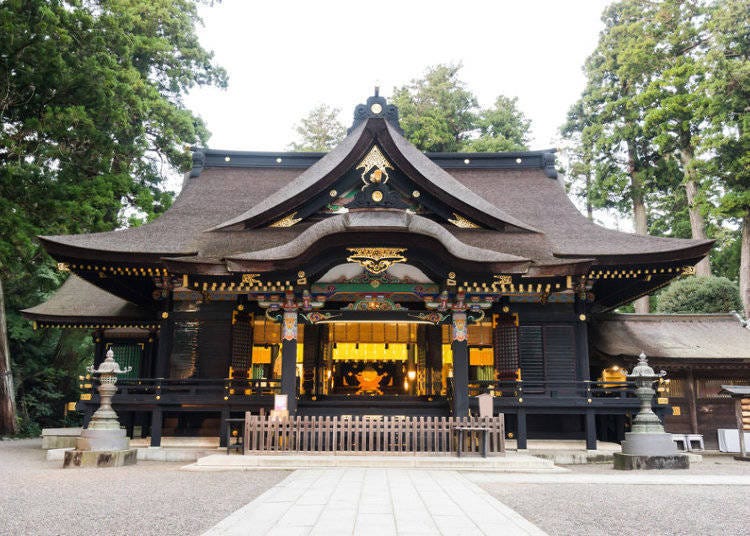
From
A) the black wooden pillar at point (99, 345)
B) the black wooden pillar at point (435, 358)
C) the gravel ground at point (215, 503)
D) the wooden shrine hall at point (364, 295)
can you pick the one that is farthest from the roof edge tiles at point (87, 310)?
the black wooden pillar at point (435, 358)

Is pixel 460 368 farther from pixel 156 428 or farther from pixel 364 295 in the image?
pixel 156 428

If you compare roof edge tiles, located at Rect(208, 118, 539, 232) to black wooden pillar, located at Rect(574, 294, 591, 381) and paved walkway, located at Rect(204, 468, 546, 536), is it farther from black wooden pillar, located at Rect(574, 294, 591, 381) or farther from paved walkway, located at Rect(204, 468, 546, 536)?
paved walkway, located at Rect(204, 468, 546, 536)

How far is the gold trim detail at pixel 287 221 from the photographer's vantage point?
15484 mm

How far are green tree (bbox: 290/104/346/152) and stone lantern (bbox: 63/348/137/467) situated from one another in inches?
1363

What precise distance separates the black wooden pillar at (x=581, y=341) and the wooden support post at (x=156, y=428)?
405 inches

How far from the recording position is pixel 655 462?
11281 mm

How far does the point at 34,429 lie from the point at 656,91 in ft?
100

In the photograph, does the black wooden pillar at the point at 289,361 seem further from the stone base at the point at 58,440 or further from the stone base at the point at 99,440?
the stone base at the point at 58,440

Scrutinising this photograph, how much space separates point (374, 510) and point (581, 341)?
9.85 m

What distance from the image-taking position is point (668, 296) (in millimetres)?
24297

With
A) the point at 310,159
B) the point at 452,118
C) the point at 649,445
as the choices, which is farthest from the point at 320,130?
the point at 649,445

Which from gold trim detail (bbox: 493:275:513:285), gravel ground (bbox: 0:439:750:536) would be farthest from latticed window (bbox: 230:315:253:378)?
gold trim detail (bbox: 493:275:513:285)

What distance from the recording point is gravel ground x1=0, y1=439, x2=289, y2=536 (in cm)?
596

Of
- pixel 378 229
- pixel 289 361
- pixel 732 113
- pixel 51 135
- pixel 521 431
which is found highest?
pixel 732 113
